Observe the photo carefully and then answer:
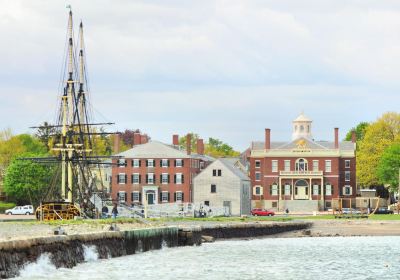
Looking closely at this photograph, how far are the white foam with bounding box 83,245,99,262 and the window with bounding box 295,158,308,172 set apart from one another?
326 ft

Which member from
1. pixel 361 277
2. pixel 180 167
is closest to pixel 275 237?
pixel 361 277

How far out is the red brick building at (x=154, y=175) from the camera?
149m

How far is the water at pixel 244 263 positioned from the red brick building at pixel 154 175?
6667 cm

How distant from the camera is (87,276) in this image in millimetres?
49469

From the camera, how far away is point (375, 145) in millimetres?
162500

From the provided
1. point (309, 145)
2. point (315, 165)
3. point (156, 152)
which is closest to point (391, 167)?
point (315, 165)

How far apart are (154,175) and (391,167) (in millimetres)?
31575

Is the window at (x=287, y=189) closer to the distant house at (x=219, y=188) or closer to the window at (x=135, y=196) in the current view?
the distant house at (x=219, y=188)

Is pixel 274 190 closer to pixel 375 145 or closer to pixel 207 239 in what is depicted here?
pixel 375 145

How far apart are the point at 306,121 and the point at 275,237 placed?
3310 inches

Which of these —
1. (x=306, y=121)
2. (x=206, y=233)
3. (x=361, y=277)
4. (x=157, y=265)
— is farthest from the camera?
(x=306, y=121)

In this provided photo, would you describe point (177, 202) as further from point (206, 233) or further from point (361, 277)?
point (361, 277)

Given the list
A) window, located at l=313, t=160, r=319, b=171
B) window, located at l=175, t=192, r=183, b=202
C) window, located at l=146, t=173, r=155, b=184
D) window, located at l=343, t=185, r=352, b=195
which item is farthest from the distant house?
window, located at l=343, t=185, r=352, b=195

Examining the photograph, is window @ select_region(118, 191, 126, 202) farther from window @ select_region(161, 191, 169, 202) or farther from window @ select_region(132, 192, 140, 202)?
window @ select_region(161, 191, 169, 202)
